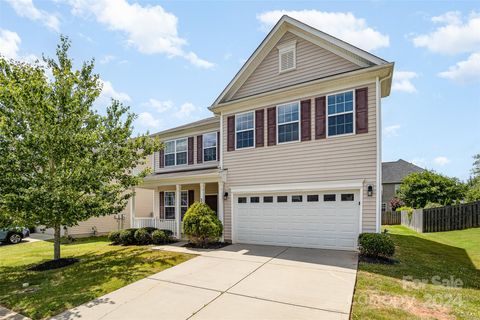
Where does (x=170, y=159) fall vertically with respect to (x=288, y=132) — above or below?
below

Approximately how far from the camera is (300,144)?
10383 mm

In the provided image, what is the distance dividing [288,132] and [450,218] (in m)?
11.6

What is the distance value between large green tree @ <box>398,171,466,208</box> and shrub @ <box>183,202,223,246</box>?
21.7 m

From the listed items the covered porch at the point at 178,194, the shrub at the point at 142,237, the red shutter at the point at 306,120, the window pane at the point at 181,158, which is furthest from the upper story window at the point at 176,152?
the red shutter at the point at 306,120

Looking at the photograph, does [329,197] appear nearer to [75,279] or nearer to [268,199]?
[268,199]

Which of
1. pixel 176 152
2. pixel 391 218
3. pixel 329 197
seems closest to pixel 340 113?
pixel 329 197

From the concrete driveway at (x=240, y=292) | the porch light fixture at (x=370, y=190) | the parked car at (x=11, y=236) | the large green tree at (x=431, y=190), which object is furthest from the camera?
the large green tree at (x=431, y=190)

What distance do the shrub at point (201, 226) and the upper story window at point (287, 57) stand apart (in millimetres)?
6837

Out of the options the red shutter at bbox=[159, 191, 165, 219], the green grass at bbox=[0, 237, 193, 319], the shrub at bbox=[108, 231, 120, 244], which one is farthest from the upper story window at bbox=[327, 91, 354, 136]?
the shrub at bbox=[108, 231, 120, 244]

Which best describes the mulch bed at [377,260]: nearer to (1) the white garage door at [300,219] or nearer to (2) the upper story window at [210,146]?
(1) the white garage door at [300,219]

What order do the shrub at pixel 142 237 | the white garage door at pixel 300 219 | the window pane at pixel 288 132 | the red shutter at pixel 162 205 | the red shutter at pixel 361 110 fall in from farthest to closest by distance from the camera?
1. the red shutter at pixel 162 205
2. the shrub at pixel 142 237
3. the window pane at pixel 288 132
4. the white garage door at pixel 300 219
5. the red shutter at pixel 361 110

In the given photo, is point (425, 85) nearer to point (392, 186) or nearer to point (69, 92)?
point (69, 92)

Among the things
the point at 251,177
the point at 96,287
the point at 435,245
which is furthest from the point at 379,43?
the point at 96,287

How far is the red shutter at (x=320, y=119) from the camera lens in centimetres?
995
